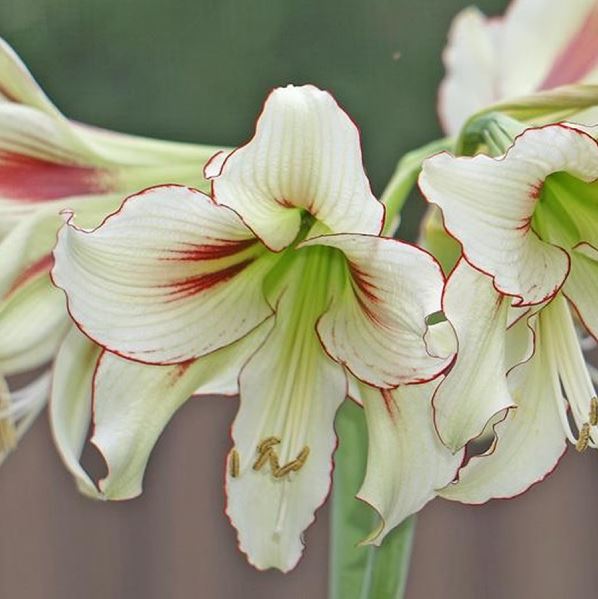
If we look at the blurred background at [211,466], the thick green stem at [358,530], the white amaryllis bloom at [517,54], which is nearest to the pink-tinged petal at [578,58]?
the white amaryllis bloom at [517,54]

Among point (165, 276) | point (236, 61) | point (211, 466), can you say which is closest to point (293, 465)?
point (165, 276)

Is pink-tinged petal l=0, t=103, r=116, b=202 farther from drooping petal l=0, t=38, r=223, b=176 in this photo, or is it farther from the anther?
the anther

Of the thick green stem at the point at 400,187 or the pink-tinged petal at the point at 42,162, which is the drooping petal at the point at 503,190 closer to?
the thick green stem at the point at 400,187

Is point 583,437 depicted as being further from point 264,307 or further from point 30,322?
point 30,322

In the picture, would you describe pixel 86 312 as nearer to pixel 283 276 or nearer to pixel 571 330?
pixel 283 276

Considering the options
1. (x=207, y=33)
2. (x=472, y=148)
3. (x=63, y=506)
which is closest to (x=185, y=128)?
(x=207, y=33)

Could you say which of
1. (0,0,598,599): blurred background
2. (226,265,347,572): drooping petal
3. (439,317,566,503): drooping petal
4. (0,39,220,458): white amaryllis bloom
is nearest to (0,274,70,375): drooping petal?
(0,39,220,458): white amaryllis bloom
